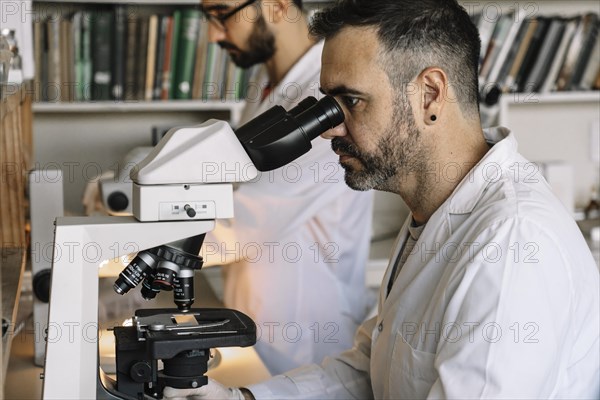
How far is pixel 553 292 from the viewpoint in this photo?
1.12 metres

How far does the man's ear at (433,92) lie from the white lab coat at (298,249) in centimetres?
70

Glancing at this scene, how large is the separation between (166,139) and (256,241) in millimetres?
1003

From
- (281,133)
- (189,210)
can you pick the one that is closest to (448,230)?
(281,133)

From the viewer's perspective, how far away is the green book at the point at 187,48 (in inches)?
110

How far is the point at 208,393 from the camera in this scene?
4.34 ft

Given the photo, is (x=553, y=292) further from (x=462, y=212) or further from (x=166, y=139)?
(x=166, y=139)

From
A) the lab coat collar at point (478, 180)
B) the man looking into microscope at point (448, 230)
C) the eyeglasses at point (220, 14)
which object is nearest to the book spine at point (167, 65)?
the eyeglasses at point (220, 14)

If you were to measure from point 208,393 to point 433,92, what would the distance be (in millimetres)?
585

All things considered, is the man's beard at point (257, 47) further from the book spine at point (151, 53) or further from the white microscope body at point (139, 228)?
the white microscope body at point (139, 228)

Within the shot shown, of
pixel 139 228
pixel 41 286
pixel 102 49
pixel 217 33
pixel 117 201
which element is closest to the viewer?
pixel 139 228

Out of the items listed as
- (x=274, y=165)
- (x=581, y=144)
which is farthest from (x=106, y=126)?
(x=274, y=165)

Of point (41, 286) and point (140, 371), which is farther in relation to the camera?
point (41, 286)

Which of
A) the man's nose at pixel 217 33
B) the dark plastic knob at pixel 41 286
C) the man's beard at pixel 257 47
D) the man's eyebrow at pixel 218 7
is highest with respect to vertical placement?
the man's eyebrow at pixel 218 7

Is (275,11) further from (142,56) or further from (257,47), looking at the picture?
(142,56)
